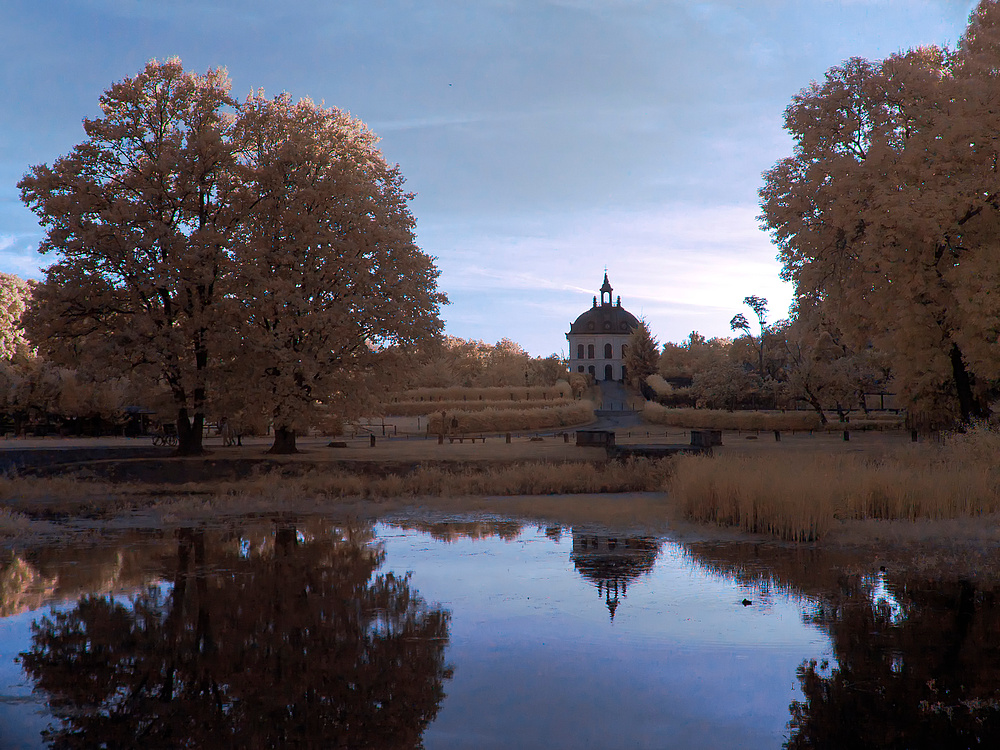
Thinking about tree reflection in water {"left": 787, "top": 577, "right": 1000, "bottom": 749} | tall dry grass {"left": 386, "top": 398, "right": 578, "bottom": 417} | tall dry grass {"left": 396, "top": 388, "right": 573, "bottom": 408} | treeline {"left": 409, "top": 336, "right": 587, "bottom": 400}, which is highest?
treeline {"left": 409, "top": 336, "right": 587, "bottom": 400}

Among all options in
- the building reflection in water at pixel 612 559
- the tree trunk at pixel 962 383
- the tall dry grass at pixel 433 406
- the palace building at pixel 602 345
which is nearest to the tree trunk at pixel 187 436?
the building reflection in water at pixel 612 559

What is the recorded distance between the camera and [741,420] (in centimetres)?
4784

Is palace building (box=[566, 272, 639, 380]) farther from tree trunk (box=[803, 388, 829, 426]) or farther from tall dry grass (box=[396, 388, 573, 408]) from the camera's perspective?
tree trunk (box=[803, 388, 829, 426])

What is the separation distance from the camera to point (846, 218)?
22.9 m

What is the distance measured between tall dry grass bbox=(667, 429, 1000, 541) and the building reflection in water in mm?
2112

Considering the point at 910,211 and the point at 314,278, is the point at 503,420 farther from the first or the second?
the point at 910,211

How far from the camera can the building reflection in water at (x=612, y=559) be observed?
10.3 m

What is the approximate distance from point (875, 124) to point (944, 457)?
36.3 feet

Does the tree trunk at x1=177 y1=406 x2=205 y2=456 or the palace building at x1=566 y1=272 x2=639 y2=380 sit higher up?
the palace building at x1=566 y1=272 x2=639 y2=380

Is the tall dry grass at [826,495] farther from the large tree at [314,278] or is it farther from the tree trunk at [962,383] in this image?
the large tree at [314,278]

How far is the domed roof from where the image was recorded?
123625mm

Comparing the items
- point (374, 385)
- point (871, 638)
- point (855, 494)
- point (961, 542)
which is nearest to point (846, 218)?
point (855, 494)

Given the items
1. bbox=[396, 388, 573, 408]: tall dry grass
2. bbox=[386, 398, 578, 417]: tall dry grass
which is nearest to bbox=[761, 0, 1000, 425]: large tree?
bbox=[386, 398, 578, 417]: tall dry grass

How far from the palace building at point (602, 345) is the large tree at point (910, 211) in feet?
305
